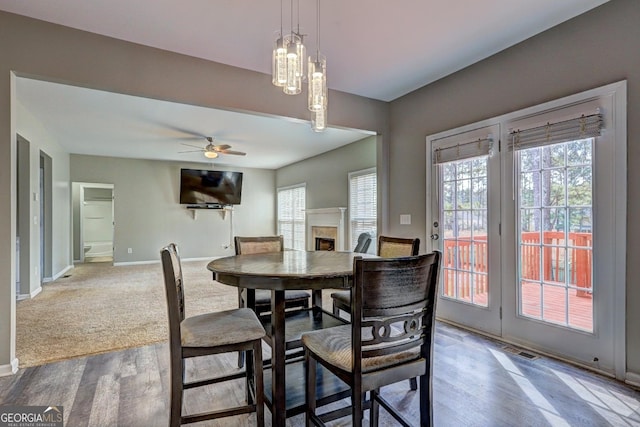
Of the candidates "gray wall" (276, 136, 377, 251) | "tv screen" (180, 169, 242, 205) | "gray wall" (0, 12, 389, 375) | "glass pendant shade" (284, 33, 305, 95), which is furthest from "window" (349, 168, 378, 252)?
"tv screen" (180, 169, 242, 205)

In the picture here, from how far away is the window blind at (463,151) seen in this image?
118 inches

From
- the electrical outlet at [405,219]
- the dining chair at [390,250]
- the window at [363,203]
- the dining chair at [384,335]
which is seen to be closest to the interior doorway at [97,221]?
the window at [363,203]

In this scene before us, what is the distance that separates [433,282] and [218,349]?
1065 mm

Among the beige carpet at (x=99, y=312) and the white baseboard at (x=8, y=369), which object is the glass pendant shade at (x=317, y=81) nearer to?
the beige carpet at (x=99, y=312)

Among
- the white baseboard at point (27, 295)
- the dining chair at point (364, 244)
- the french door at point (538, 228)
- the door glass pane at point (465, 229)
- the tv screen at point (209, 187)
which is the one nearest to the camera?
the french door at point (538, 228)

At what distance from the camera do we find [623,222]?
215 cm

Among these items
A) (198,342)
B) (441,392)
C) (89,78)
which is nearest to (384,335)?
(198,342)

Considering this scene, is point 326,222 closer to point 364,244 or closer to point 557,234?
point 364,244

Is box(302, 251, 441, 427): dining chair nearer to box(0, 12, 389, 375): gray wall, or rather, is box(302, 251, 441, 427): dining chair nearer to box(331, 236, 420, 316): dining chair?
box(331, 236, 420, 316): dining chair

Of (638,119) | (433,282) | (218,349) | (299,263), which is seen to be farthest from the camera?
(638,119)

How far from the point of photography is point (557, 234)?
2514 mm

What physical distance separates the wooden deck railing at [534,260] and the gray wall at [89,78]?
2175mm

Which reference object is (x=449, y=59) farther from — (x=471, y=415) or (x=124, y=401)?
(x=124, y=401)

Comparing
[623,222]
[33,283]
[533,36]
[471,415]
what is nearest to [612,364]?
A: [623,222]
